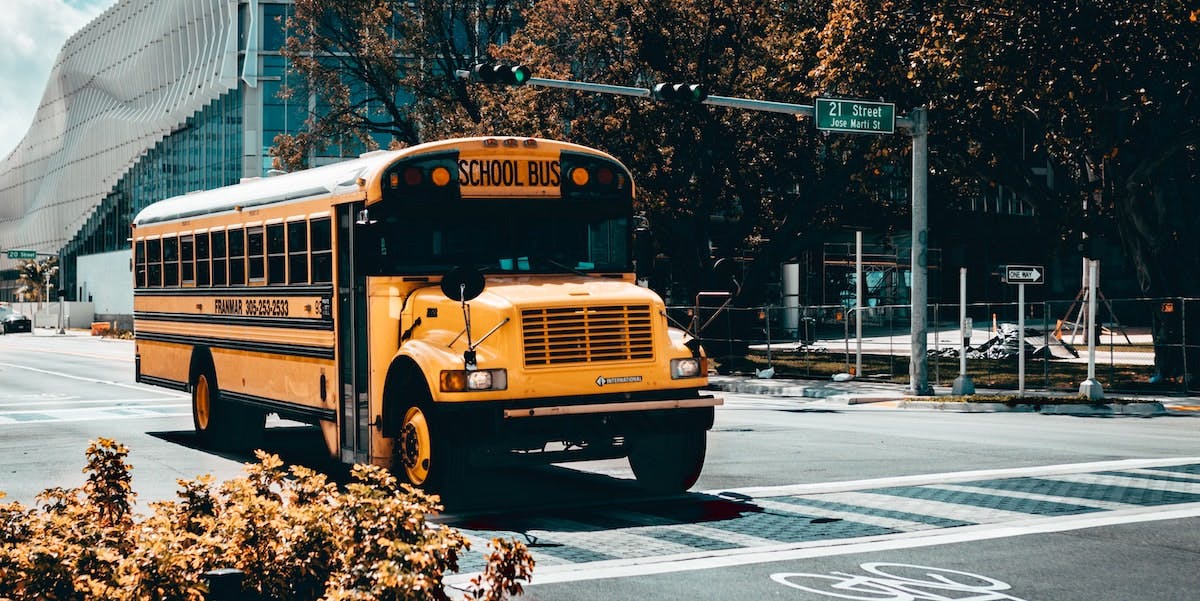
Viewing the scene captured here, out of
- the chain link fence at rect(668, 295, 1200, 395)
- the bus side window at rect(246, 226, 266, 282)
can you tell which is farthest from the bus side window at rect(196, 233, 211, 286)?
the chain link fence at rect(668, 295, 1200, 395)

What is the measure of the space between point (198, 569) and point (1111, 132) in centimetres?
2514

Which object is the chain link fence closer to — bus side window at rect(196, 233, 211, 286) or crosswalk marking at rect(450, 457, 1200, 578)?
crosswalk marking at rect(450, 457, 1200, 578)

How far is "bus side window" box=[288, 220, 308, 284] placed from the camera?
45.2 ft

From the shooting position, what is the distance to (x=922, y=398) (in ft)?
85.5

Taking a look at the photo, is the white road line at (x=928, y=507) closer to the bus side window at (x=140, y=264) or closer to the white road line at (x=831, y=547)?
the white road line at (x=831, y=547)

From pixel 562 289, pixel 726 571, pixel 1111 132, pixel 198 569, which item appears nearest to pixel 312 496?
pixel 198 569

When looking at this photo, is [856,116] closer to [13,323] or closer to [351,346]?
[351,346]

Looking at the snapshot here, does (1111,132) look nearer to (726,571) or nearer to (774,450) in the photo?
(774,450)

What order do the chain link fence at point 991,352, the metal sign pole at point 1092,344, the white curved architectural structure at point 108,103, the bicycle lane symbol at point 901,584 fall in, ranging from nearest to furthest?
1. the bicycle lane symbol at point 901,584
2. the metal sign pole at point 1092,344
3. the chain link fence at point 991,352
4. the white curved architectural structure at point 108,103

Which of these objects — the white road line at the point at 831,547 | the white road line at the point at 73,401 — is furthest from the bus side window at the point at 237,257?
the white road line at the point at 73,401

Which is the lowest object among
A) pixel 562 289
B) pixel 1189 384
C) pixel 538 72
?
pixel 1189 384

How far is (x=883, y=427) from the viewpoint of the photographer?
20016 millimetres

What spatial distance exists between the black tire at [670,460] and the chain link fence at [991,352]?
15116mm

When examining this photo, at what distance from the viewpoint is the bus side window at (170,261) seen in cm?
1788
